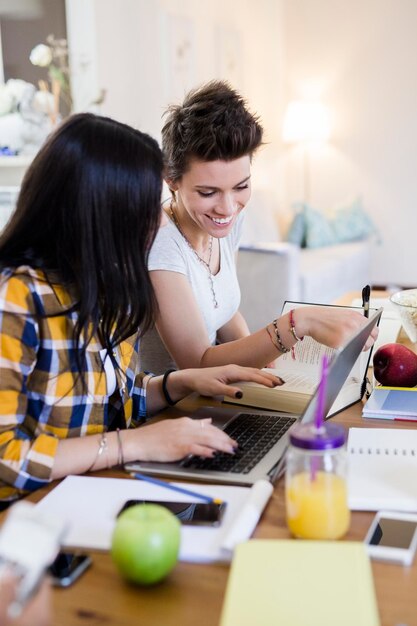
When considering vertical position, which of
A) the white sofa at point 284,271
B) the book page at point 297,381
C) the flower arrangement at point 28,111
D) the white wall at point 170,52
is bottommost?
the white sofa at point 284,271

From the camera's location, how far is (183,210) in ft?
5.99

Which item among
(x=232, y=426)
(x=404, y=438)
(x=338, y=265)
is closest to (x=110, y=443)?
(x=232, y=426)

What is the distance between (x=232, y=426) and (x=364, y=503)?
362mm

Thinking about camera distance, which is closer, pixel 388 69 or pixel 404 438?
pixel 404 438

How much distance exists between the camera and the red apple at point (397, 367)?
1475 millimetres

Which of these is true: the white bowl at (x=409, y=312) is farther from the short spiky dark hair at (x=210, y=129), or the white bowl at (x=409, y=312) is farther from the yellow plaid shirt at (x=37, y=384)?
the yellow plaid shirt at (x=37, y=384)

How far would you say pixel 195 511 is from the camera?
38.2 inches

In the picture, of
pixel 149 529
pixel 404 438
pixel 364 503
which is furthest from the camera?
pixel 404 438

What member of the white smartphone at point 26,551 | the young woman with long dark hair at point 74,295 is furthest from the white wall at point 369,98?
the white smartphone at point 26,551

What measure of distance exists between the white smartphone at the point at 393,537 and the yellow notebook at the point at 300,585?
61mm

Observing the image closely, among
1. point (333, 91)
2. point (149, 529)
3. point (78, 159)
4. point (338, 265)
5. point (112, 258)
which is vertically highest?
point (333, 91)

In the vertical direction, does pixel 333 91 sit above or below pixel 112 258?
above

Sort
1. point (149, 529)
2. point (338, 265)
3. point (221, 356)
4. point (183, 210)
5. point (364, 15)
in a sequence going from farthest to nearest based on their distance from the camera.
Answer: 1. point (364, 15)
2. point (338, 265)
3. point (183, 210)
4. point (221, 356)
5. point (149, 529)

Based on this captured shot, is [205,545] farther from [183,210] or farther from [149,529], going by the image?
[183,210]
